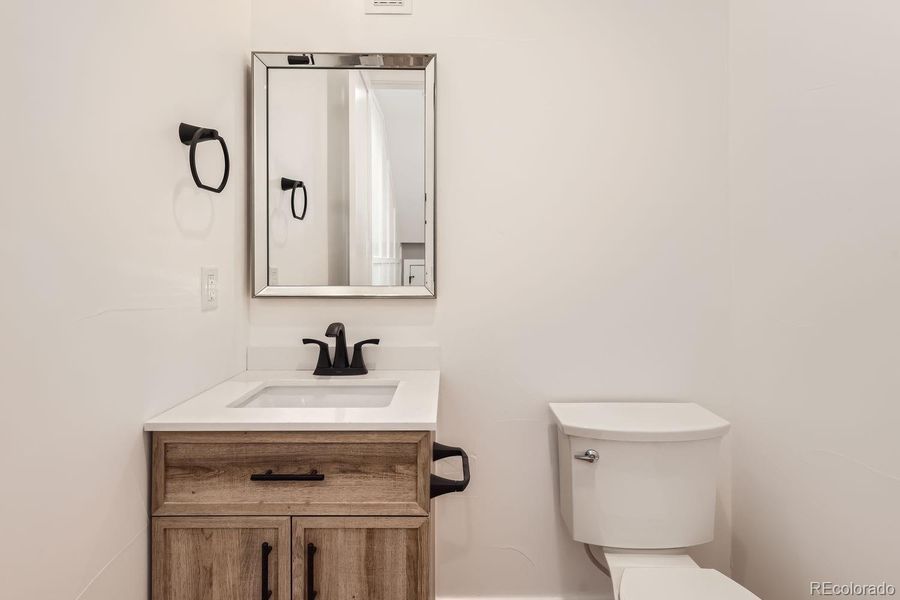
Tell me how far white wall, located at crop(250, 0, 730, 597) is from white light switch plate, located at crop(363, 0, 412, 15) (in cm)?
3

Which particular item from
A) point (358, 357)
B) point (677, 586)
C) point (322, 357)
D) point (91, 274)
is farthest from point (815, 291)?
point (91, 274)

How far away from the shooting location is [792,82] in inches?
55.4

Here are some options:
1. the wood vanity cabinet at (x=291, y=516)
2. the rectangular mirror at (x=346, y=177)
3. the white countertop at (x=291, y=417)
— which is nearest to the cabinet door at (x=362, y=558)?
the wood vanity cabinet at (x=291, y=516)

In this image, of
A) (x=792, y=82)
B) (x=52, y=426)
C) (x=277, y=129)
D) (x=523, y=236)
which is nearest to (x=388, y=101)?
(x=277, y=129)

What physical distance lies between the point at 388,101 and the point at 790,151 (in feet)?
3.66

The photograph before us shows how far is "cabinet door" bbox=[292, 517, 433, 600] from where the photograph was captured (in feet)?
3.52

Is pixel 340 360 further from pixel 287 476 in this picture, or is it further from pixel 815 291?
pixel 815 291

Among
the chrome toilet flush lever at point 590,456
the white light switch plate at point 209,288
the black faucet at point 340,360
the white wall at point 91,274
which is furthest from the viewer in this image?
the black faucet at point 340,360

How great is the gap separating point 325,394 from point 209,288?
41cm

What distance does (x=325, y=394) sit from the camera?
1.50m

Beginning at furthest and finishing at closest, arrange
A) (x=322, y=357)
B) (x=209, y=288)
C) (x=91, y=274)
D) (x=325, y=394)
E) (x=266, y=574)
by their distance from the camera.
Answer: (x=322, y=357) < (x=325, y=394) < (x=209, y=288) < (x=266, y=574) < (x=91, y=274)

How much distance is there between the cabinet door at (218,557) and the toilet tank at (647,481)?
2.65 ft

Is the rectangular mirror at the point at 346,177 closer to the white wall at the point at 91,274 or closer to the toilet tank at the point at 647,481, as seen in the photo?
the white wall at the point at 91,274

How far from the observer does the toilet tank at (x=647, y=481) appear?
1448 mm
